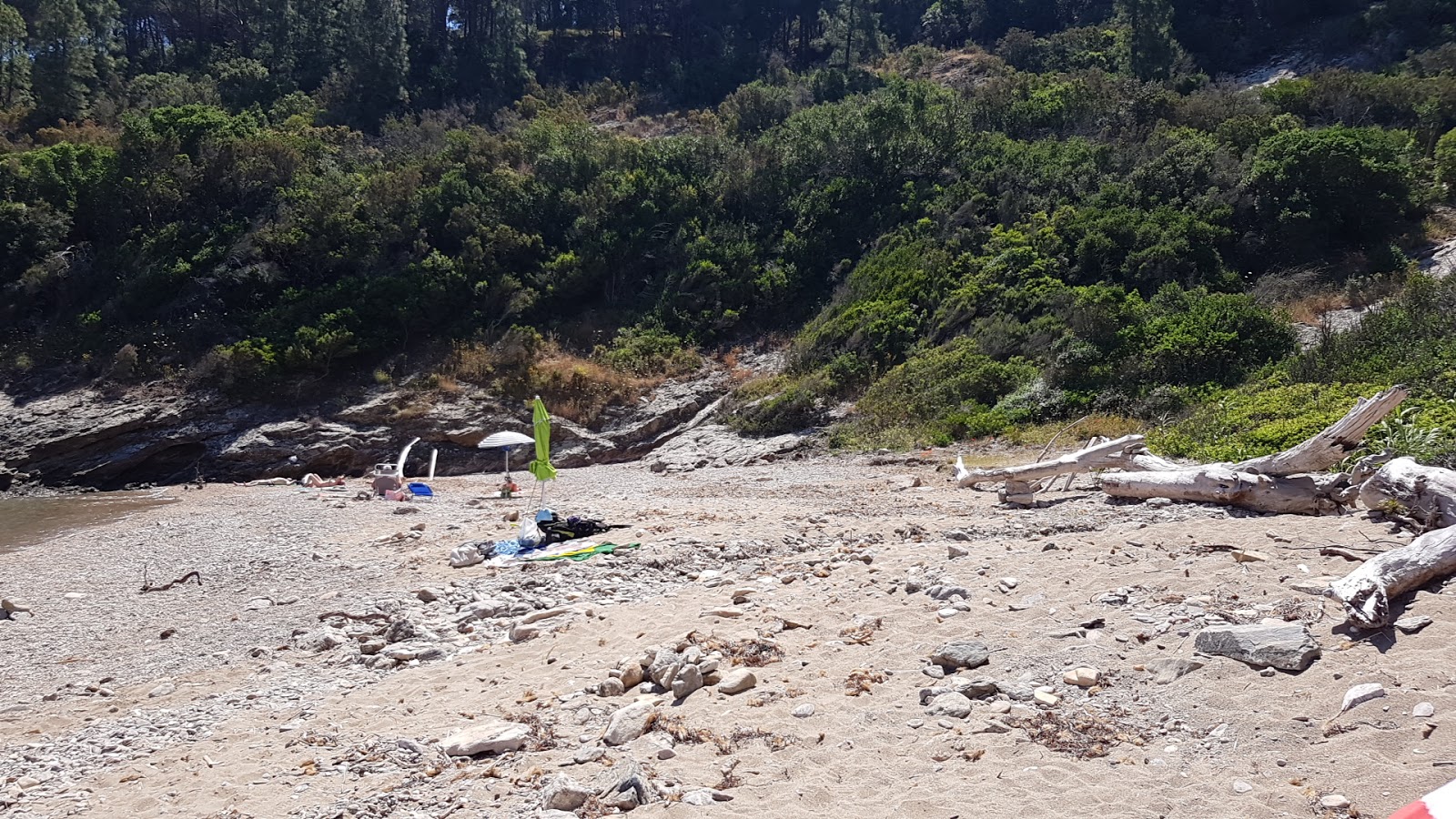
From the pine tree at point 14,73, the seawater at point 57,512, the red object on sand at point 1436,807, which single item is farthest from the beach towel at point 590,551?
the pine tree at point 14,73

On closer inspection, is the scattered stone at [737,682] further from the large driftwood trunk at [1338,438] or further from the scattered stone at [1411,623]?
the large driftwood trunk at [1338,438]

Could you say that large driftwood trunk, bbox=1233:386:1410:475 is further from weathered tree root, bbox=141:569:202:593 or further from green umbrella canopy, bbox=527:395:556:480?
weathered tree root, bbox=141:569:202:593

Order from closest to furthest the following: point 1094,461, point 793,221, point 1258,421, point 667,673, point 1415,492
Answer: point 667,673
point 1415,492
point 1094,461
point 1258,421
point 793,221

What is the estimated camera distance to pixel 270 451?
24953 mm

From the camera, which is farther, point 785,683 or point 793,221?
point 793,221

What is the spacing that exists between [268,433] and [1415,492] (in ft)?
83.5

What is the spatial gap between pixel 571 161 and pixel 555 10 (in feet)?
101

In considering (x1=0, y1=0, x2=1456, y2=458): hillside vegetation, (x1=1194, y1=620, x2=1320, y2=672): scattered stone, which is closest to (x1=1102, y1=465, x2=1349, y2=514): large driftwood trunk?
(x1=0, y1=0, x2=1456, y2=458): hillside vegetation

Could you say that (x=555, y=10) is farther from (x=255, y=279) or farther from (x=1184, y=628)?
(x=1184, y=628)

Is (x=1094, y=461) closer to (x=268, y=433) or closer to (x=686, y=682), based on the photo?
(x=686, y=682)

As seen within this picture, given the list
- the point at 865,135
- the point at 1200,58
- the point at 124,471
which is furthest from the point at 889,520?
the point at 1200,58

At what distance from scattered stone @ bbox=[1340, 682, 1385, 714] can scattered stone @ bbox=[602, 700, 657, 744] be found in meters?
3.42

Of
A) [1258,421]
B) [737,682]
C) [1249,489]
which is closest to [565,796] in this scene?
[737,682]

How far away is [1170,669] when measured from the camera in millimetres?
4883
